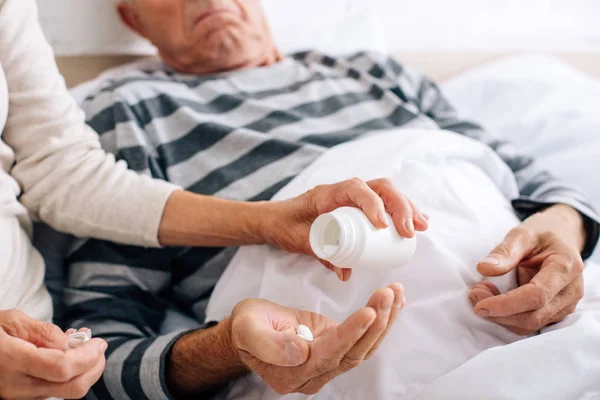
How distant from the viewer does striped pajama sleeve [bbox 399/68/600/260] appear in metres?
0.87

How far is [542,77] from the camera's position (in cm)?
136

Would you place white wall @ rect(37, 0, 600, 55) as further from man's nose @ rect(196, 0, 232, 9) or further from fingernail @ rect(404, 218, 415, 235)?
fingernail @ rect(404, 218, 415, 235)

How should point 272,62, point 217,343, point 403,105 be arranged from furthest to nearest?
point 272,62 → point 403,105 → point 217,343

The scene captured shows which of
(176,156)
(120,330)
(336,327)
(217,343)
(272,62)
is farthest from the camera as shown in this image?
(272,62)

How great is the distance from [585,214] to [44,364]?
2.56 ft

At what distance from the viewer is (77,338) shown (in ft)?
1.83

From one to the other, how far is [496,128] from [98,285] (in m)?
0.95

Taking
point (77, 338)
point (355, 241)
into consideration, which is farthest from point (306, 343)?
point (77, 338)

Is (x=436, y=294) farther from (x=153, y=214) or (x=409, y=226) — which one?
(x=153, y=214)

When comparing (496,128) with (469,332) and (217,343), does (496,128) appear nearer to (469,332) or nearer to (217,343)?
(469,332)

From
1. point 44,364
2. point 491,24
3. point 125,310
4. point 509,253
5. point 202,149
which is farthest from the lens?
point 491,24

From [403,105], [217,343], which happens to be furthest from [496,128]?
[217,343]

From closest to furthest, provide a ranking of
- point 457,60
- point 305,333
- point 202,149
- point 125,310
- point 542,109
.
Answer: point 305,333 < point 125,310 < point 202,149 < point 542,109 < point 457,60

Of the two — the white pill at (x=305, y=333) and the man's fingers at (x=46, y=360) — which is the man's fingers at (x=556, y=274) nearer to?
the white pill at (x=305, y=333)
